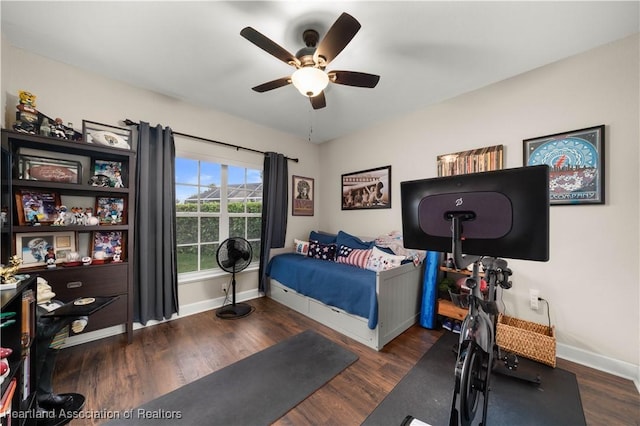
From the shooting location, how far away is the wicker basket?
1.79 metres

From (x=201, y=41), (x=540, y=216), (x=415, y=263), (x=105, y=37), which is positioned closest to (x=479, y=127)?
(x=415, y=263)

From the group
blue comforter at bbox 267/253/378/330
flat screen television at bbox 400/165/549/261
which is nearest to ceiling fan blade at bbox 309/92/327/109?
flat screen television at bbox 400/165/549/261

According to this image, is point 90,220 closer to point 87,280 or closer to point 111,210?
point 111,210

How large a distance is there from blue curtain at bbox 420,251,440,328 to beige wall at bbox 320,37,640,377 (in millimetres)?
613

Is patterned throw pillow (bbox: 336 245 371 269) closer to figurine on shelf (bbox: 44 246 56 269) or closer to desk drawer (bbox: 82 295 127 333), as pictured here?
desk drawer (bbox: 82 295 127 333)

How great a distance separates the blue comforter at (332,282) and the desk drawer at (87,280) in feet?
5.24

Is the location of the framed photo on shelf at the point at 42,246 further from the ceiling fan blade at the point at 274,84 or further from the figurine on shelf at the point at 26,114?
the ceiling fan blade at the point at 274,84

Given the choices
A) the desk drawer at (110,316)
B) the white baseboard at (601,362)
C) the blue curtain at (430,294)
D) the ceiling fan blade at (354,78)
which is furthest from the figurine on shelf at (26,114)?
the white baseboard at (601,362)

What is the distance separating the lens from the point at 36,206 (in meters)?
1.82

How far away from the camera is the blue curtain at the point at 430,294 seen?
2.40 m

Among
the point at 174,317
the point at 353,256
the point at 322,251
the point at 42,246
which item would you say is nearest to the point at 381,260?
the point at 353,256

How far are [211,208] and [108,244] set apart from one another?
3.52ft

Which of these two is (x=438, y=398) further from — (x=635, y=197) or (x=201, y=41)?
(x=201, y=41)

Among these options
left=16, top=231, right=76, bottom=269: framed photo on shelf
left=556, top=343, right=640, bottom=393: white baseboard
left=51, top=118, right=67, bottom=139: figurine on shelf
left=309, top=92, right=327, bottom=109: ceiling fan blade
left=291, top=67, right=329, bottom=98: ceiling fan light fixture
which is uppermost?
left=309, top=92, right=327, bottom=109: ceiling fan blade
